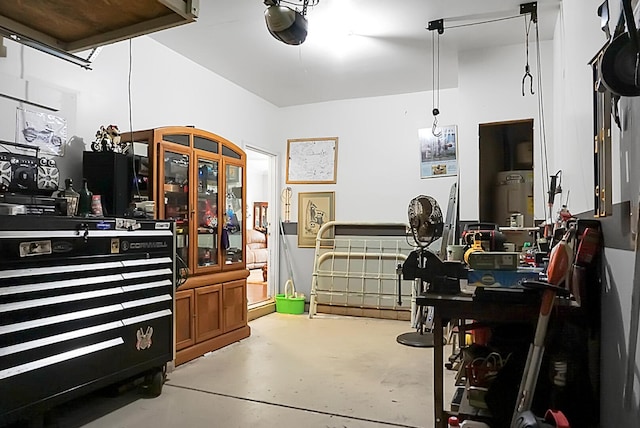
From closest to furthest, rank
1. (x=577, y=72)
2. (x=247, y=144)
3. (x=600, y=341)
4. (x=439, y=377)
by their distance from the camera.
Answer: (x=600, y=341)
(x=439, y=377)
(x=577, y=72)
(x=247, y=144)

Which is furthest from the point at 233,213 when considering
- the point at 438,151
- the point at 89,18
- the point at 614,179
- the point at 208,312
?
the point at 614,179

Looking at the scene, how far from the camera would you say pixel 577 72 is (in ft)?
8.29

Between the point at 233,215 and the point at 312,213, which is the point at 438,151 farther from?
the point at 233,215

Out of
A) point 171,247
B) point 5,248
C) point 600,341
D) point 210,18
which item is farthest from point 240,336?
point 600,341

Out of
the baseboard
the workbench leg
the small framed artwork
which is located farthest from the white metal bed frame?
the workbench leg

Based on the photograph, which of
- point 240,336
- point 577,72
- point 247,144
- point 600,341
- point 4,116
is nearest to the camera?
point 600,341

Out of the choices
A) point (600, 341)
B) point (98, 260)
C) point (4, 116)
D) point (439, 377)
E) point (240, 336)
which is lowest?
point (240, 336)

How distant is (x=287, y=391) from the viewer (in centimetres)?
309

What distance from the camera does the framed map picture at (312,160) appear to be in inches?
236

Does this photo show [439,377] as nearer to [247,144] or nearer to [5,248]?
[5,248]

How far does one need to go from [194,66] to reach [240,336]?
2855mm

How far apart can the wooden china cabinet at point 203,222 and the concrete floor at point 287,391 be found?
237mm

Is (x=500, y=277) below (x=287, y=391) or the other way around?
the other way around

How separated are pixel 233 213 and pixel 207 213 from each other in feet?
1.61
